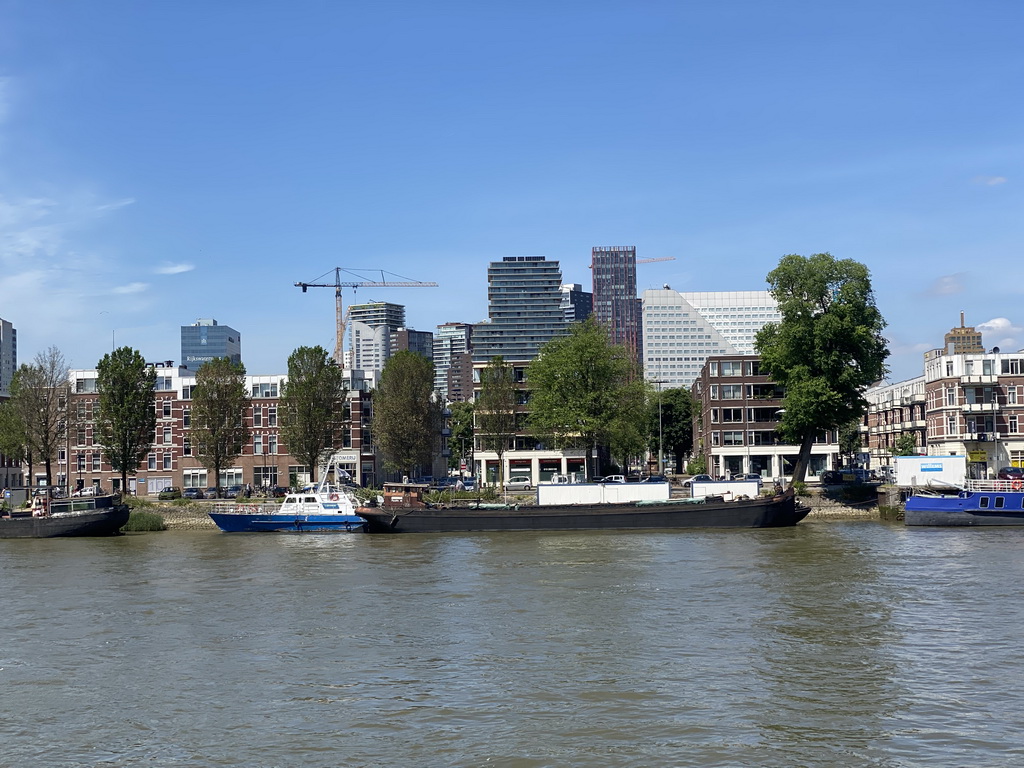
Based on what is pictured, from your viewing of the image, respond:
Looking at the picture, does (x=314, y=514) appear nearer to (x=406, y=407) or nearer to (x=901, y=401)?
(x=406, y=407)

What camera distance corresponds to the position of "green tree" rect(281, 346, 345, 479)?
113688 millimetres

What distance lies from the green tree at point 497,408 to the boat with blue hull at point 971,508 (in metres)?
52.5

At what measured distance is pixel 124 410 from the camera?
109 meters

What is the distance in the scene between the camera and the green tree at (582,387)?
105m

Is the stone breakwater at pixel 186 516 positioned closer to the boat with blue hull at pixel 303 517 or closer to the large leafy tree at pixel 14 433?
the boat with blue hull at pixel 303 517

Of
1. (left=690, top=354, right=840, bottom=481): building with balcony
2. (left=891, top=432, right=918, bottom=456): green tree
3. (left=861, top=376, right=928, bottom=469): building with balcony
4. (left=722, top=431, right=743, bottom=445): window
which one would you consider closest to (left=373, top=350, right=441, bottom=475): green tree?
(left=690, top=354, right=840, bottom=481): building with balcony

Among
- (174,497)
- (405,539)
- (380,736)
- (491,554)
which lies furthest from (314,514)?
(380,736)

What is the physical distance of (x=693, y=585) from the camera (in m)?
44.6

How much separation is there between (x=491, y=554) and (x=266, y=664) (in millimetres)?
30419

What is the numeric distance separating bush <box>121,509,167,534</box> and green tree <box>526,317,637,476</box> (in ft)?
129

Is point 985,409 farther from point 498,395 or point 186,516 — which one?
point 186,516

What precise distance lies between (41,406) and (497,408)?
49.7m

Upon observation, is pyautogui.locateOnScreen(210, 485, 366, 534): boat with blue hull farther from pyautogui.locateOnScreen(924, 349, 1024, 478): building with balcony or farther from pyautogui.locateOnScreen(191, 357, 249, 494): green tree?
pyautogui.locateOnScreen(924, 349, 1024, 478): building with balcony

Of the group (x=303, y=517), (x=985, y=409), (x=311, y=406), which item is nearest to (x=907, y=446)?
(x=985, y=409)
